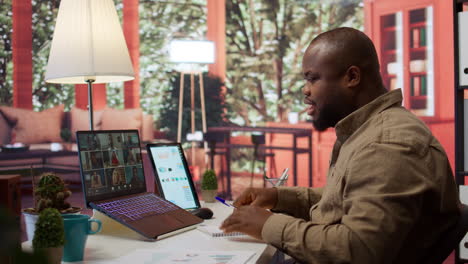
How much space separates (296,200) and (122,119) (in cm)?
535

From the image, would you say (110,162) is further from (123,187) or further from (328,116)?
(328,116)

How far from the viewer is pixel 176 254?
113 centimetres

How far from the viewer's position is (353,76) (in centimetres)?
116

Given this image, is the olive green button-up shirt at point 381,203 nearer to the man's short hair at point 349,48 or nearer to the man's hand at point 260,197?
the man's short hair at point 349,48

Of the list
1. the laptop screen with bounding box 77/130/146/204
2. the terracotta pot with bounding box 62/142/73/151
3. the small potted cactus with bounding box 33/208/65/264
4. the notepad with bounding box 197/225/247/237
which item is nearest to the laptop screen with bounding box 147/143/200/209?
the laptop screen with bounding box 77/130/146/204

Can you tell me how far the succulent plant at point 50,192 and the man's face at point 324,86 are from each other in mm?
611

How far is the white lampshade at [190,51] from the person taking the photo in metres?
6.08

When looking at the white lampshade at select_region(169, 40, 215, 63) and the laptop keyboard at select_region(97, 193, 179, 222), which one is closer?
the laptop keyboard at select_region(97, 193, 179, 222)

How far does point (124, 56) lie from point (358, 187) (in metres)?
1.13

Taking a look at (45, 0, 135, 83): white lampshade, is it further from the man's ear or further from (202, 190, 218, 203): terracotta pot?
→ the man's ear

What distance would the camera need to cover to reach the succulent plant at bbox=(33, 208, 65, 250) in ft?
2.91

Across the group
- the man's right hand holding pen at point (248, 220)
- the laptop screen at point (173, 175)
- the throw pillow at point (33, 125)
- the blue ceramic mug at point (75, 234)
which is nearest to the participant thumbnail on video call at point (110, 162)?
the laptop screen at point (173, 175)

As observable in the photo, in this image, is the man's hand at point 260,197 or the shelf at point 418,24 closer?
the man's hand at point 260,197

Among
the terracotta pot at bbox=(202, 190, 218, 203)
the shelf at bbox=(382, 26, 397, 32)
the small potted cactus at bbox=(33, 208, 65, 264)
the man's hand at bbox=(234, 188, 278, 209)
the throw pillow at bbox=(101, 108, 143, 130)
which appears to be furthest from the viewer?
the throw pillow at bbox=(101, 108, 143, 130)
